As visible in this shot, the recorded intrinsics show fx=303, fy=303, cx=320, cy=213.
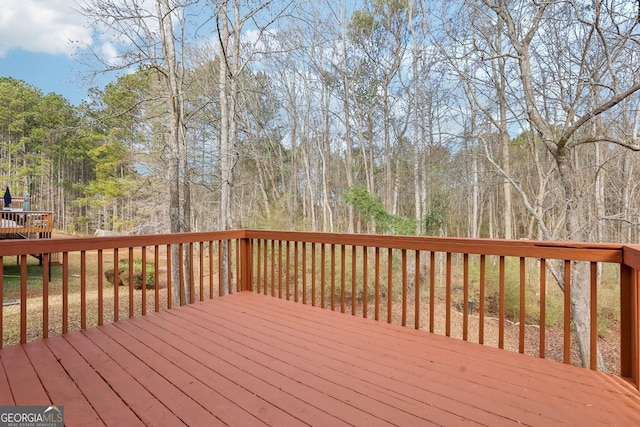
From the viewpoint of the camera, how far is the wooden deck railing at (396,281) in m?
1.85

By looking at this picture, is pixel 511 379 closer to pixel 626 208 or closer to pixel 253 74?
pixel 626 208

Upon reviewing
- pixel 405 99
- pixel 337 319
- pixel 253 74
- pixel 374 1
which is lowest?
pixel 337 319

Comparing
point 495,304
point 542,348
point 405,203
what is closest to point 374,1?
point 405,203

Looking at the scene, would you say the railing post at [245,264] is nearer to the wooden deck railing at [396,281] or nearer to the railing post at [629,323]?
the wooden deck railing at [396,281]

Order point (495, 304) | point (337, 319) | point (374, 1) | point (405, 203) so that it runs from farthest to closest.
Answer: point (405, 203) → point (374, 1) → point (495, 304) → point (337, 319)

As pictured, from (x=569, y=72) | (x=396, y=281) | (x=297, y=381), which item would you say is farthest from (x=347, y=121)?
(x=297, y=381)

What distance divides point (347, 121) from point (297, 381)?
28.2 ft

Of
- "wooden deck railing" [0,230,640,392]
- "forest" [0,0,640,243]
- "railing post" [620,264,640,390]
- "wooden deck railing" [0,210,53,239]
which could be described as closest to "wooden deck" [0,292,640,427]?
"railing post" [620,264,640,390]

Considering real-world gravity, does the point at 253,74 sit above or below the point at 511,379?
above

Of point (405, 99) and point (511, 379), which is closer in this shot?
point (511, 379)

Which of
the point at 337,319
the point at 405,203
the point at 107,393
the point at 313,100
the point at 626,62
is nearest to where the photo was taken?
the point at 107,393

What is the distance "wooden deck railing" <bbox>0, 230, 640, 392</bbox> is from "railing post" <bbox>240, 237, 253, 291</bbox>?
12mm

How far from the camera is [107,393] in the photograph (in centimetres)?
150

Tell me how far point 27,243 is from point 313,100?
28.5 feet
